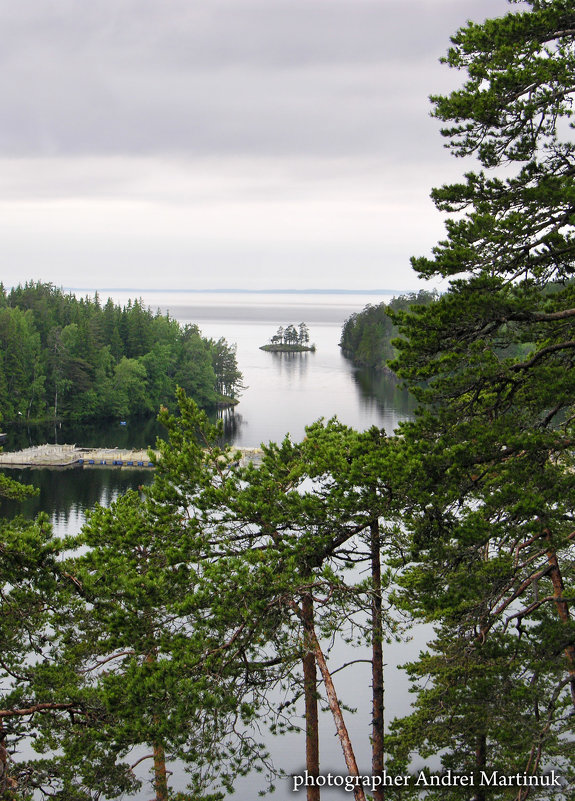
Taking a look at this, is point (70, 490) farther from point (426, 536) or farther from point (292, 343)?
point (292, 343)

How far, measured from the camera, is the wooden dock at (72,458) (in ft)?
192

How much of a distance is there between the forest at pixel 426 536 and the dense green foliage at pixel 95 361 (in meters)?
64.9

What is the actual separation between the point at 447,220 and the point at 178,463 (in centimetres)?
539

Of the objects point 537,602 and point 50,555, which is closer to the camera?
point 537,602

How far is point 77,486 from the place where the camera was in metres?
51.2

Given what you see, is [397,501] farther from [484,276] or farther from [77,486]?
[77,486]

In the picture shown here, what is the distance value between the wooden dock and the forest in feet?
150

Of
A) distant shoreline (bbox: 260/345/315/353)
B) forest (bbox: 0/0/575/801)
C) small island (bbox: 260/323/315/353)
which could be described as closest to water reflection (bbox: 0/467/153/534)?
forest (bbox: 0/0/575/801)

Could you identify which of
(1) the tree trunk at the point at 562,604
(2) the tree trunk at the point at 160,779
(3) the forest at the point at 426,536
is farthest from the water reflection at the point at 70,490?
(1) the tree trunk at the point at 562,604

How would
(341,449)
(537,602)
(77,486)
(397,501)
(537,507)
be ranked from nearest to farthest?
(537,507) → (537,602) → (397,501) → (341,449) → (77,486)

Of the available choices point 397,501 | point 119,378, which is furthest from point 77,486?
point 397,501

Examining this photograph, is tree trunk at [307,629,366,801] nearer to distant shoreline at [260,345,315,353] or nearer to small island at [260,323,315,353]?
distant shoreline at [260,345,315,353]

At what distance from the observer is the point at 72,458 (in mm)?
59500

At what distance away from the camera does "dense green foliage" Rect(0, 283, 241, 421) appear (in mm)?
75500
